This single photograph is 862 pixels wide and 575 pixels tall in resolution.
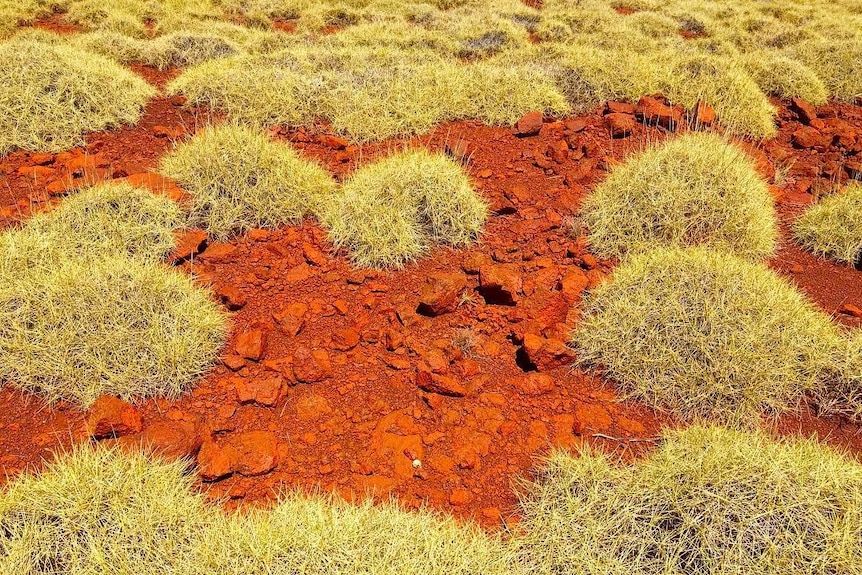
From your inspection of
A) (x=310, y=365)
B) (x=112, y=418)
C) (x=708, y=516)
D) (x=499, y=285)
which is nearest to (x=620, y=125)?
(x=499, y=285)

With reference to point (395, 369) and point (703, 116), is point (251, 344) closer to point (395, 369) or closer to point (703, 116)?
point (395, 369)

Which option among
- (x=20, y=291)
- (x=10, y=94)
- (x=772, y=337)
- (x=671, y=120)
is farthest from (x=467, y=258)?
A: (x=10, y=94)

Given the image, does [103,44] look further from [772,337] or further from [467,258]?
[772,337]

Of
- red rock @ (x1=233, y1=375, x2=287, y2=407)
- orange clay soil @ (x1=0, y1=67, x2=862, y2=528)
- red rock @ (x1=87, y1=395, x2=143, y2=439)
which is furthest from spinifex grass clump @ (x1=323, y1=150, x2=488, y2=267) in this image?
red rock @ (x1=87, y1=395, x2=143, y2=439)

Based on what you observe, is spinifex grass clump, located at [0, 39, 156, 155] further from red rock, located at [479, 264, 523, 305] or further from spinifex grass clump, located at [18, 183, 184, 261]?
red rock, located at [479, 264, 523, 305]

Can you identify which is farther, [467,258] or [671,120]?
[671,120]

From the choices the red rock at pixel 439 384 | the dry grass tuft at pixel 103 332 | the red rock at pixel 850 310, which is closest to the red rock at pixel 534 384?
the red rock at pixel 439 384

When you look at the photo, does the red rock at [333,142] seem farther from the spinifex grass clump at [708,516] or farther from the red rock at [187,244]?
the spinifex grass clump at [708,516]
